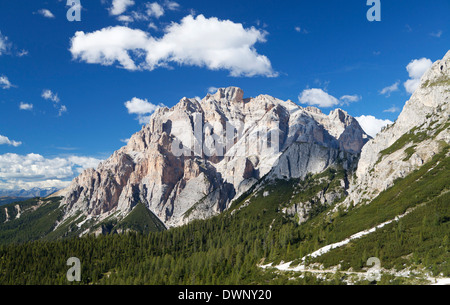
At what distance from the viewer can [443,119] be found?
179750 millimetres

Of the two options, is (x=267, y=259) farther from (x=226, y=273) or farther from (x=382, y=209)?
(x=382, y=209)

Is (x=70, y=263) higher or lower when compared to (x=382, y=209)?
lower
